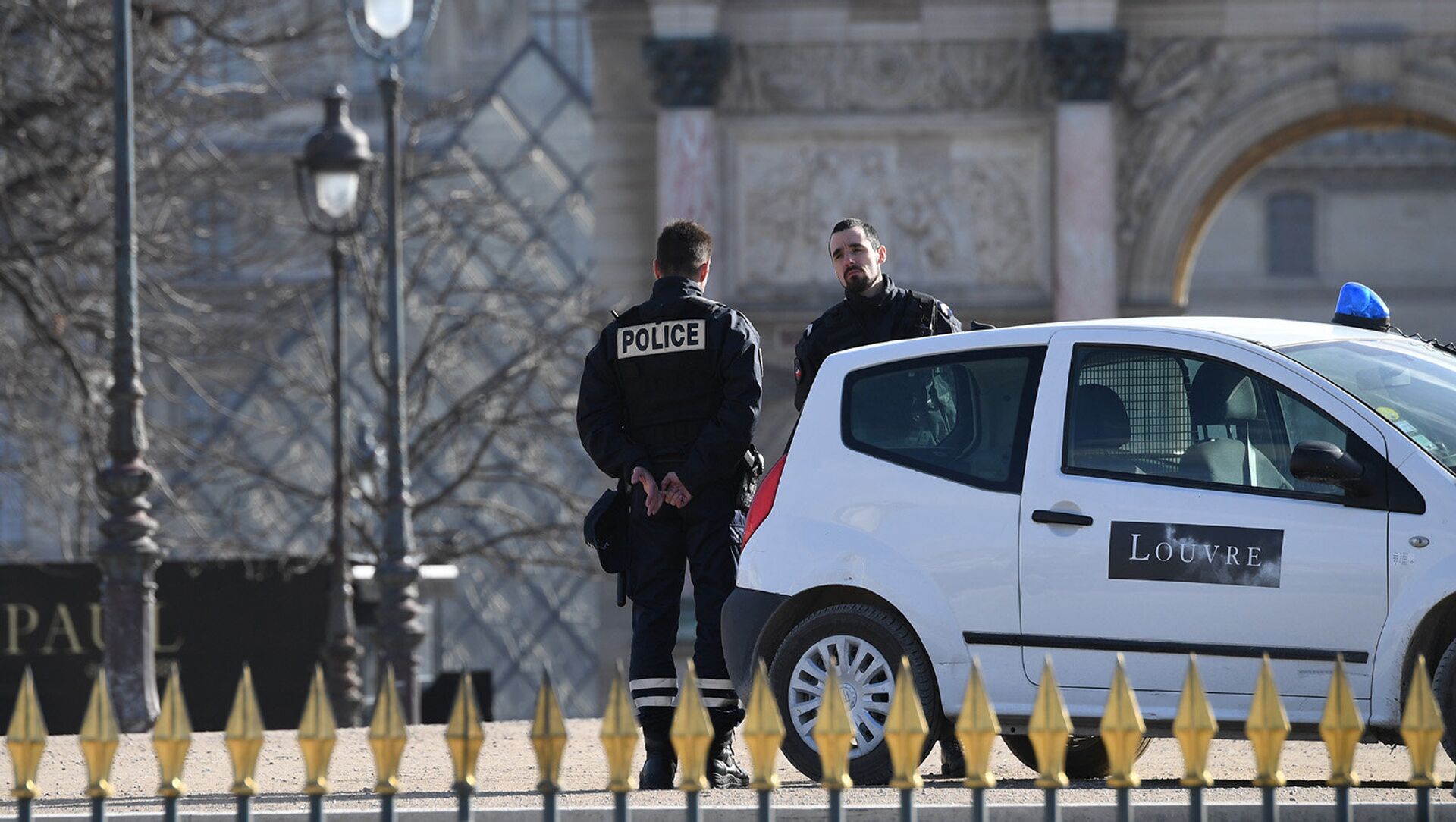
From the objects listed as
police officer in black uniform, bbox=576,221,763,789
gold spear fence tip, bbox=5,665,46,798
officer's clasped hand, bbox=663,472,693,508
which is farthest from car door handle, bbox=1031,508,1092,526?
gold spear fence tip, bbox=5,665,46,798

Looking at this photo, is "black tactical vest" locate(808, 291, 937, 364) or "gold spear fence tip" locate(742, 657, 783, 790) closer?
"gold spear fence tip" locate(742, 657, 783, 790)

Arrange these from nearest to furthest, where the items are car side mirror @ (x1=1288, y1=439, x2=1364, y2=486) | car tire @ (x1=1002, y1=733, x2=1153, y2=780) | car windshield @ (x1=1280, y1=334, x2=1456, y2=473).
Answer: car side mirror @ (x1=1288, y1=439, x2=1364, y2=486) → car windshield @ (x1=1280, y1=334, x2=1456, y2=473) → car tire @ (x1=1002, y1=733, x2=1153, y2=780)

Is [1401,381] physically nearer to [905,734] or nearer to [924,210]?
[905,734]

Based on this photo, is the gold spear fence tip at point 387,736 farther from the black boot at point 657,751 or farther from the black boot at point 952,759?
the black boot at point 952,759

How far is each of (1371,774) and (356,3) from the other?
2985 centimetres

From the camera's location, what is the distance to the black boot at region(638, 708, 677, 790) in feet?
27.8

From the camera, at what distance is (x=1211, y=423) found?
818cm

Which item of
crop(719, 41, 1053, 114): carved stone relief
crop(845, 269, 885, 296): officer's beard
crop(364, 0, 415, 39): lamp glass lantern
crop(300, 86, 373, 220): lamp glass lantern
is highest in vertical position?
crop(719, 41, 1053, 114): carved stone relief

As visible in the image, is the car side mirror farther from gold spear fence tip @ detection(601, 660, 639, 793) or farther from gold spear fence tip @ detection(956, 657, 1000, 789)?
gold spear fence tip @ detection(601, 660, 639, 793)

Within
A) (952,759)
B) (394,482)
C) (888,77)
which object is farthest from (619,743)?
(888,77)

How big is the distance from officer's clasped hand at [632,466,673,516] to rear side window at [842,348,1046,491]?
0.67m

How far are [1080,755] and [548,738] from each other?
14.4 feet

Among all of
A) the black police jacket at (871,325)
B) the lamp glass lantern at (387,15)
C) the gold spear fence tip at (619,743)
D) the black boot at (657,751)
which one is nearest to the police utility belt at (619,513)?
the black boot at (657,751)

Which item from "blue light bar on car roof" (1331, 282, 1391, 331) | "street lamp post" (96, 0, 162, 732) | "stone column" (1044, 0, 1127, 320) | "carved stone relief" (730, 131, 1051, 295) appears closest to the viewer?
"blue light bar on car roof" (1331, 282, 1391, 331)
